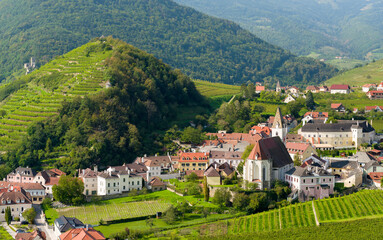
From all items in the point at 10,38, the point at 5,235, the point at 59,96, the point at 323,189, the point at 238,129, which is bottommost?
the point at 5,235

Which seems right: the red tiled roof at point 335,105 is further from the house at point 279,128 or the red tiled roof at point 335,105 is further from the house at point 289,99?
the house at point 279,128

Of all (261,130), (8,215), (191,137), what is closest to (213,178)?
(191,137)

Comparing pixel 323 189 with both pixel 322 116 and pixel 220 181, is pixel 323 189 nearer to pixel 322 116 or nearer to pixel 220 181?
pixel 220 181

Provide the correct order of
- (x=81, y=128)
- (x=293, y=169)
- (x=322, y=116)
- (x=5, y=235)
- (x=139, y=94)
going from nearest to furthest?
(x=5, y=235) < (x=293, y=169) < (x=81, y=128) < (x=322, y=116) < (x=139, y=94)

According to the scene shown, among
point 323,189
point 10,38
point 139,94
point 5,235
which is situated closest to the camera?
point 5,235

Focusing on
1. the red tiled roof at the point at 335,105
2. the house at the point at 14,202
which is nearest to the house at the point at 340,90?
the red tiled roof at the point at 335,105

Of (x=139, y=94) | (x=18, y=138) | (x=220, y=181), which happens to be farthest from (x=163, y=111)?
(x=220, y=181)
